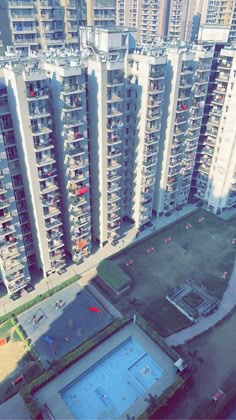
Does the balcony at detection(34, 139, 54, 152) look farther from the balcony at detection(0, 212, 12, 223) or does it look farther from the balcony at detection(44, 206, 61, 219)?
the balcony at detection(0, 212, 12, 223)

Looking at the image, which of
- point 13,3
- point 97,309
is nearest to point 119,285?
point 97,309

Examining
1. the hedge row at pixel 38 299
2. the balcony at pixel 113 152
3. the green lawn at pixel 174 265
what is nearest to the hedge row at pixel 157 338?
the green lawn at pixel 174 265

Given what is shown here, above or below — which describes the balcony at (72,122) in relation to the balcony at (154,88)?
below

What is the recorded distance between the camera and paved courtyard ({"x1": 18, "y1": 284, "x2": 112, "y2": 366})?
56.0 m

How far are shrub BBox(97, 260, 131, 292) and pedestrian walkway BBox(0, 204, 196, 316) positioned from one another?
4316 millimetres

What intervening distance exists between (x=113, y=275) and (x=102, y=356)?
1730 centimetres

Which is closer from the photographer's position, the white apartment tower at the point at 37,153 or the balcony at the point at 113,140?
the white apartment tower at the point at 37,153

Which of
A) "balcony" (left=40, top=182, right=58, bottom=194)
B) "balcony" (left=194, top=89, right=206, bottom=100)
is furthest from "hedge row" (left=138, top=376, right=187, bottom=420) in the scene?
"balcony" (left=194, top=89, right=206, bottom=100)

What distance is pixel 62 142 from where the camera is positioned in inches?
2285

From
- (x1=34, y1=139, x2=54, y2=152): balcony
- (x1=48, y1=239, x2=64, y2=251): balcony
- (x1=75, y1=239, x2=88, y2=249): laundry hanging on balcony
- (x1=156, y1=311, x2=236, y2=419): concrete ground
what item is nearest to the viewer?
(x1=156, y1=311, x2=236, y2=419): concrete ground

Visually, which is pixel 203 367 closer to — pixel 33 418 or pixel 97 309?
pixel 97 309

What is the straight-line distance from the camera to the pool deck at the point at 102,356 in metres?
47.3

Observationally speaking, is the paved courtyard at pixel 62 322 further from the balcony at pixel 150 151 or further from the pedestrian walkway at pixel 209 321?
the balcony at pixel 150 151

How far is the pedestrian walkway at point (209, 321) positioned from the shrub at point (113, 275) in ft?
46.6
